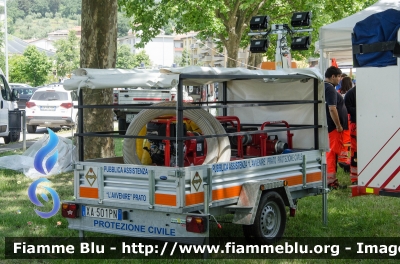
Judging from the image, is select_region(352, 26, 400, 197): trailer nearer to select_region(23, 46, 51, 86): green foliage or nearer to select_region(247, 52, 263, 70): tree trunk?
select_region(247, 52, 263, 70): tree trunk

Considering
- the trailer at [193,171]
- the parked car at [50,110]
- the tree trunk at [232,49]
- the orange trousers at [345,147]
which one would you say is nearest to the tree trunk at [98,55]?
the orange trousers at [345,147]

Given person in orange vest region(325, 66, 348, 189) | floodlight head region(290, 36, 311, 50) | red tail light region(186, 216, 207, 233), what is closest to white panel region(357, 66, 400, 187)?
red tail light region(186, 216, 207, 233)

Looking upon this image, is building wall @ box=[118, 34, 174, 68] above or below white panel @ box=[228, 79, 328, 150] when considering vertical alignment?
above

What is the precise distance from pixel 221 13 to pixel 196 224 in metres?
28.1

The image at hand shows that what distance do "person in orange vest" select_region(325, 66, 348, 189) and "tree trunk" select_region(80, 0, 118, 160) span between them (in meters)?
4.02

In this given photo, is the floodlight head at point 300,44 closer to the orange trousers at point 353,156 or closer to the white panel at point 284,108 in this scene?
the orange trousers at point 353,156

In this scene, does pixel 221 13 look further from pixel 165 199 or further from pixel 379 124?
pixel 165 199

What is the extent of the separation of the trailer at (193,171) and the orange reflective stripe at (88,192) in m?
0.01

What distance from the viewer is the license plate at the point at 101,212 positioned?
7348 millimetres

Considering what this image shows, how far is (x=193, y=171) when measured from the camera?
691cm

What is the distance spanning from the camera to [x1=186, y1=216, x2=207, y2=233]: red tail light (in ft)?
22.1

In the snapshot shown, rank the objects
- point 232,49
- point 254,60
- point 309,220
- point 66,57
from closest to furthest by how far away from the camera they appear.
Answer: point 309,220, point 232,49, point 254,60, point 66,57

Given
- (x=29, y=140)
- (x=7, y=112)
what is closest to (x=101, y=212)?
(x=7, y=112)

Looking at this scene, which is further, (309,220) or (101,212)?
(309,220)
